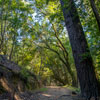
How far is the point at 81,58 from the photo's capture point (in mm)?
4516

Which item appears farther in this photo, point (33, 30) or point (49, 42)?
point (49, 42)

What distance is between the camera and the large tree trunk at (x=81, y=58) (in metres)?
4.22

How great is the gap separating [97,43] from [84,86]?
172 cm

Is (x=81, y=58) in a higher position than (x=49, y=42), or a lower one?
lower

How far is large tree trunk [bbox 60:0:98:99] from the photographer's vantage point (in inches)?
166

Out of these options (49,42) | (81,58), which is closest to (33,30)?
(49,42)

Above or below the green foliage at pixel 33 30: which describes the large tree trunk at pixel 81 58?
below

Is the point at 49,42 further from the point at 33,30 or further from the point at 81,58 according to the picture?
the point at 81,58

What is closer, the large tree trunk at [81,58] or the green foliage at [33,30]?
the large tree trunk at [81,58]

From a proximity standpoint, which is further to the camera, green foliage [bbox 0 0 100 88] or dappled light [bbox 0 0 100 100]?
green foliage [bbox 0 0 100 88]

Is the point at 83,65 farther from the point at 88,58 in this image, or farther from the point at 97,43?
the point at 97,43

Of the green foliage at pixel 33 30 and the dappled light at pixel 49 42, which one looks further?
the green foliage at pixel 33 30

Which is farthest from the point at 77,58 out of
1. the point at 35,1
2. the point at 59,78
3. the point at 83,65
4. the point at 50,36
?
the point at 59,78

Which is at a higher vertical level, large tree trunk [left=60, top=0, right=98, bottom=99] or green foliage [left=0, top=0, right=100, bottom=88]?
green foliage [left=0, top=0, right=100, bottom=88]
